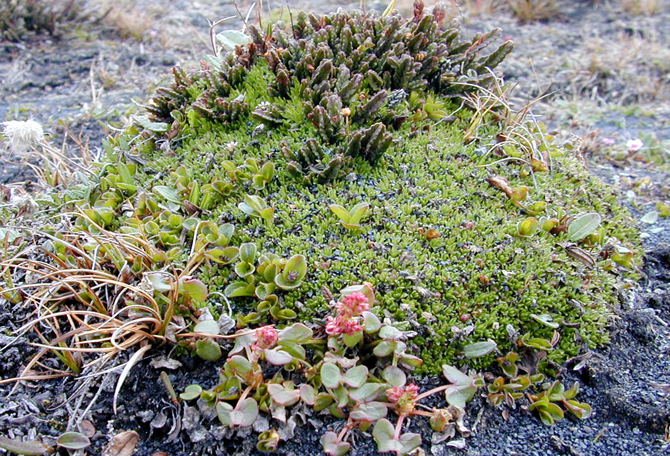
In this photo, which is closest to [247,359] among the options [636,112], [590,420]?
[590,420]

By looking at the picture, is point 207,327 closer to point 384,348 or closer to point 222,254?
point 222,254

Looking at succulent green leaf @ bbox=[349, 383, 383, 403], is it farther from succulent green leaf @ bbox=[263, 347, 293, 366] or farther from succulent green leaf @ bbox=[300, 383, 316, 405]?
succulent green leaf @ bbox=[263, 347, 293, 366]

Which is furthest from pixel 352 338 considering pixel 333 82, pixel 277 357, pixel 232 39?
pixel 232 39

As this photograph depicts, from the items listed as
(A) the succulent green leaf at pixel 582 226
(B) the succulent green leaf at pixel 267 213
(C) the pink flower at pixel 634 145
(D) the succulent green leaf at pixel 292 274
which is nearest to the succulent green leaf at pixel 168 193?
(B) the succulent green leaf at pixel 267 213

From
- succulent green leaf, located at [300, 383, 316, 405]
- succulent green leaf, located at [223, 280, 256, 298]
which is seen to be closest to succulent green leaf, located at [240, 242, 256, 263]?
succulent green leaf, located at [223, 280, 256, 298]

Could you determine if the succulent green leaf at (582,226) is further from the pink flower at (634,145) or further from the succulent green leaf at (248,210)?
the pink flower at (634,145)

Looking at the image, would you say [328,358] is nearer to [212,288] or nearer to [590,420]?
[212,288]
